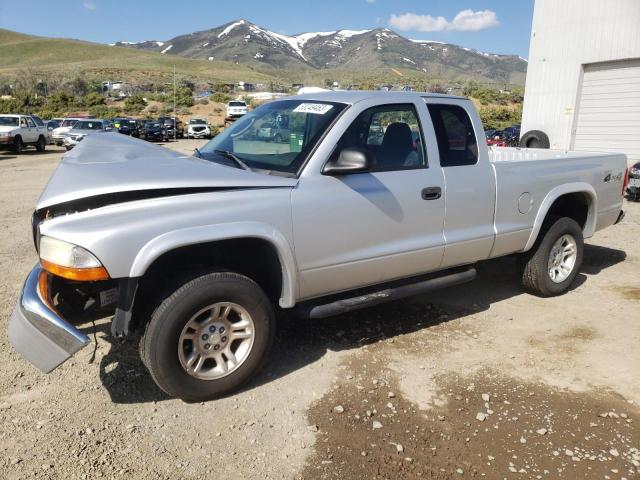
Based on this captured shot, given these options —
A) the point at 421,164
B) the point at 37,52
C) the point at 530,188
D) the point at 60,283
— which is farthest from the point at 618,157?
the point at 37,52

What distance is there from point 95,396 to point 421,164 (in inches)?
111

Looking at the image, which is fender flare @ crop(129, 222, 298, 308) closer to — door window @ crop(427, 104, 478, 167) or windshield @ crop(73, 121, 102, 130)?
door window @ crop(427, 104, 478, 167)

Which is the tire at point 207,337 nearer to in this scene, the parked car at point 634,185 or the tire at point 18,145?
the parked car at point 634,185

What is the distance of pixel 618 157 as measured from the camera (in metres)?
5.80

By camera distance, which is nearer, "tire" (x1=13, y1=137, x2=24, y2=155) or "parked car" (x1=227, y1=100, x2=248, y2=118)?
"tire" (x1=13, y1=137, x2=24, y2=155)

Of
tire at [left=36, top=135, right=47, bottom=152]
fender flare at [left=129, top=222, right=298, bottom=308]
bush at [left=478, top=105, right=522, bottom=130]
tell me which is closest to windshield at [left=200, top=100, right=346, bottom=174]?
fender flare at [left=129, top=222, right=298, bottom=308]

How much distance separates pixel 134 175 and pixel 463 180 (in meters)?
2.50

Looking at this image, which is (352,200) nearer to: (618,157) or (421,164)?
(421,164)

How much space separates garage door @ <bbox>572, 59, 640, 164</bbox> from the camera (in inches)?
571

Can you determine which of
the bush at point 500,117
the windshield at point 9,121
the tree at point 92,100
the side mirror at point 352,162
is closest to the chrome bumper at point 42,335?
the side mirror at point 352,162

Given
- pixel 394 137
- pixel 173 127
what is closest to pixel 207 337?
pixel 394 137

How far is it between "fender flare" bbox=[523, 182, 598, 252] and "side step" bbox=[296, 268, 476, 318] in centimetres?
82

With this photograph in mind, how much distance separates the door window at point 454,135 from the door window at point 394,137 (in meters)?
0.19

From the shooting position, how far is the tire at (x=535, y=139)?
15.4 m
